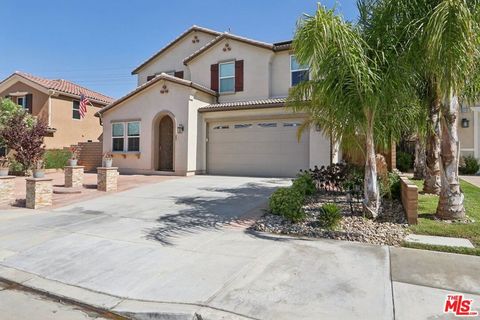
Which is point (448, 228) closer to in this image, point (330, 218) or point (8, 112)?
point (330, 218)

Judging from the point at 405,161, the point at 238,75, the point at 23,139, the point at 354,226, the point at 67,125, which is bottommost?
the point at 354,226

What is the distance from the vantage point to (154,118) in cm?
1822

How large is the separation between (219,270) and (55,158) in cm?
2059

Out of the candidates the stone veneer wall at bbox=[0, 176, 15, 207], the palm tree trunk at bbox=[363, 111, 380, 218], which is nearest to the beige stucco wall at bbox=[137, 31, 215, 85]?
the stone veneer wall at bbox=[0, 176, 15, 207]

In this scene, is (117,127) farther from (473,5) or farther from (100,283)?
(473,5)

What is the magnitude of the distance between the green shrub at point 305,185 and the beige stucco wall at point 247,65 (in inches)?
351

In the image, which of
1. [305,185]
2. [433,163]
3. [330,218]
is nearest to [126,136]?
[305,185]

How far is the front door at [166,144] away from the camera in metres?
18.4

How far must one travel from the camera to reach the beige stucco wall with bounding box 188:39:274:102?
18656 millimetres

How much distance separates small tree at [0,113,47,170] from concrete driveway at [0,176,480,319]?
11.1 meters

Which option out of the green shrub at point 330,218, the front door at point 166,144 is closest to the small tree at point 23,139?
the front door at point 166,144

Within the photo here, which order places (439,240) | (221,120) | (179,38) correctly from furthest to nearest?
(179,38), (221,120), (439,240)

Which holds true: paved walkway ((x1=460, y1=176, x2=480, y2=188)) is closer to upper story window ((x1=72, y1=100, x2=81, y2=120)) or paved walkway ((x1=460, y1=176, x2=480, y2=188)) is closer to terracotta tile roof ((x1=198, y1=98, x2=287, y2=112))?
terracotta tile roof ((x1=198, y1=98, x2=287, y2=112))

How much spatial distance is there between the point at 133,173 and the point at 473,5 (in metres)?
17.1
